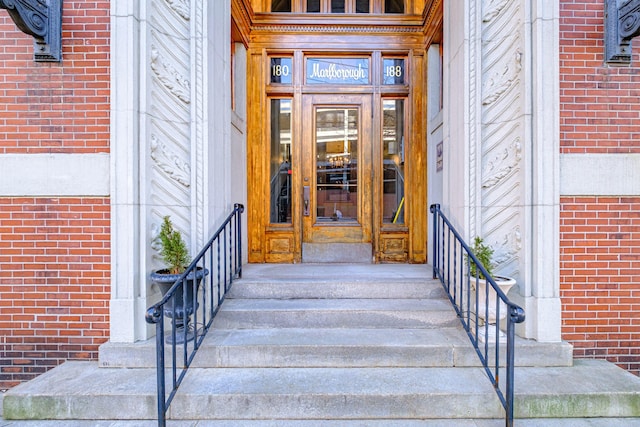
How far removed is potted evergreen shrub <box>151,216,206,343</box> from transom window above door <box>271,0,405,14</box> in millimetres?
3981

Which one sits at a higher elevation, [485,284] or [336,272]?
[485,284]

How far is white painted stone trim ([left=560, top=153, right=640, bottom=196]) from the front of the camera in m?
3.32

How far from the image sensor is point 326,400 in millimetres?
2621

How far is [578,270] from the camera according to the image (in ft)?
11.0

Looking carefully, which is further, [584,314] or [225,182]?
[225,182]

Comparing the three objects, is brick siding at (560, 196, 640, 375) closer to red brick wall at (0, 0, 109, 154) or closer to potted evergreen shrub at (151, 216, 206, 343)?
potted evergreen shrub at (151, 216, 206, 343)

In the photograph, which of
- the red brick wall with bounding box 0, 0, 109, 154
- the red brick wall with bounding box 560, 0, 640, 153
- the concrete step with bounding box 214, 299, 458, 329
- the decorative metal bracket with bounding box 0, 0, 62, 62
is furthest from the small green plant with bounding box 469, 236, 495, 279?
the decorative metal bracket with bounding box 0, 0, 62, 62

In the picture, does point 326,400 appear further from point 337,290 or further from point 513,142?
point 513,142

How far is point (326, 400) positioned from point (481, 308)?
163 centimetres

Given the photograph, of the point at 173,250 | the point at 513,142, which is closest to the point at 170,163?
the point at 173,250

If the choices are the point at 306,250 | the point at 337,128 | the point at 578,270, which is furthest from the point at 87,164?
the point at 578,270

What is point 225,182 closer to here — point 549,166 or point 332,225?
point 332,225

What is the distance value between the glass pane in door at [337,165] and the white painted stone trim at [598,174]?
2783 mm

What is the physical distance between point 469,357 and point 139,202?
325cm
